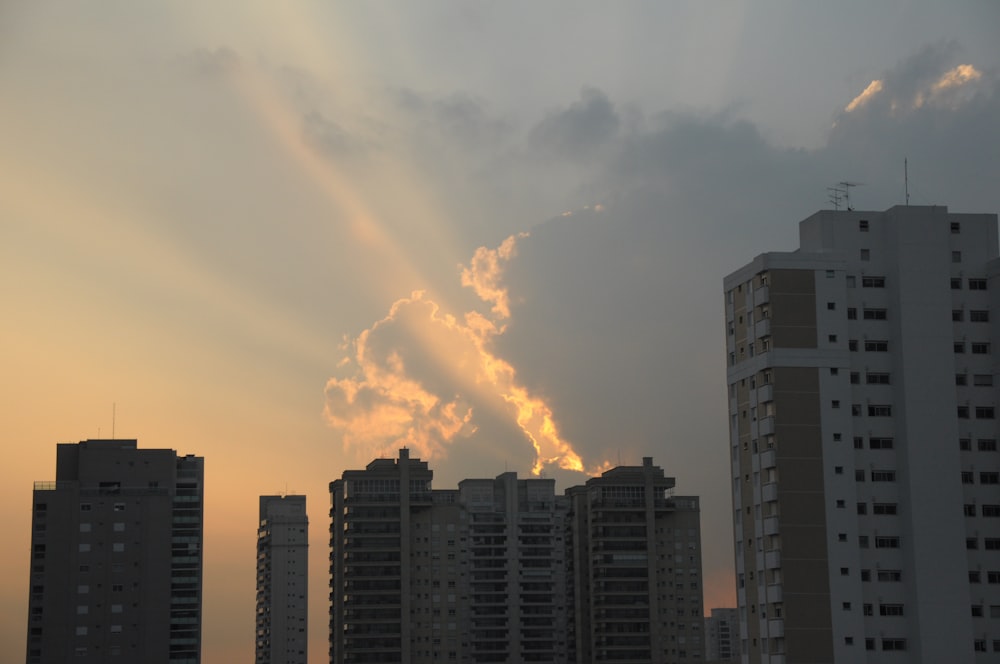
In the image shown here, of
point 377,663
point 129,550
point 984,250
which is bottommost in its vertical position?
point 377,663

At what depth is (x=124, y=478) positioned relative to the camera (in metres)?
195

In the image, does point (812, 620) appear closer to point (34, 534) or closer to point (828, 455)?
point (828, 455)

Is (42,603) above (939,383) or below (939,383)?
below

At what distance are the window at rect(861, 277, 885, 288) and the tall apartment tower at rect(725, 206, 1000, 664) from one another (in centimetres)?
13

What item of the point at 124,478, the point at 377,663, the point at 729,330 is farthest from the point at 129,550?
the point at 729,330

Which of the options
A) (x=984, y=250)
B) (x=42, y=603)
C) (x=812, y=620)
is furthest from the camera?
(x=42, y=603)

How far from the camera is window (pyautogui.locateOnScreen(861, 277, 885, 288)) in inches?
4213

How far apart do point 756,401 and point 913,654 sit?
2020cm

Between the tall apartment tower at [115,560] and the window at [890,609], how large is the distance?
11046 centimetres

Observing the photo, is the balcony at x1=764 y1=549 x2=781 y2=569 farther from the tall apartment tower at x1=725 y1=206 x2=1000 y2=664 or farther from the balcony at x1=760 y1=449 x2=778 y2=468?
the balcony at x1=760 y1=449 x2=778 y2=468

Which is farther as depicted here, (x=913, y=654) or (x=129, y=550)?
(x=129, y=550)

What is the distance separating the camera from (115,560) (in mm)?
190000

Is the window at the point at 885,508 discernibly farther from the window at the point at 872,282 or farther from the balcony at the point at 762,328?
the window at the point at 872,282

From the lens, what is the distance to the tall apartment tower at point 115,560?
611 feet
